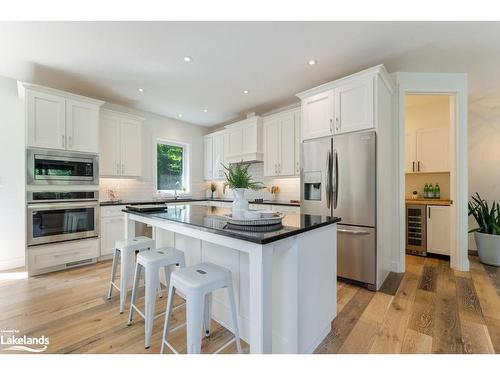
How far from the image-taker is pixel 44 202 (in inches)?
121

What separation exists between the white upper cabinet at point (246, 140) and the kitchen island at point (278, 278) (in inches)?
106

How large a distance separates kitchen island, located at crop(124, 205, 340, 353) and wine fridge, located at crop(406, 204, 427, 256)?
112 inches

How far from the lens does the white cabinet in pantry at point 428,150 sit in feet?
12.8

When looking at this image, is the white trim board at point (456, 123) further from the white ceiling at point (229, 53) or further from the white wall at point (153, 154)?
the white wall at point (153, 154)

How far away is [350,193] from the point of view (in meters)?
2.71

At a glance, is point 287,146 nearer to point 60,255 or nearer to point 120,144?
point 120,144

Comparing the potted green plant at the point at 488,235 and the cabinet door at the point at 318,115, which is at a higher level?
the cabinet door at the point at 318,115

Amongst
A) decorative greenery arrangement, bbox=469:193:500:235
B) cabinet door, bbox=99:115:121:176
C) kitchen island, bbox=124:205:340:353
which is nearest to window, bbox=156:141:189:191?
cabinet door, bbox=99:115:121:176

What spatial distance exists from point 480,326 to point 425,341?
1.98 feet

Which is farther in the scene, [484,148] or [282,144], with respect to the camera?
[282,144]

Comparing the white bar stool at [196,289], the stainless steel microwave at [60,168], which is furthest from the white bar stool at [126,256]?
the stainless steel microwave at [60,168]

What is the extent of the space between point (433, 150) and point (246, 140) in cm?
325

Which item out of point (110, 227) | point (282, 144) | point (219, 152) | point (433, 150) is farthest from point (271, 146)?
point (110, 227)

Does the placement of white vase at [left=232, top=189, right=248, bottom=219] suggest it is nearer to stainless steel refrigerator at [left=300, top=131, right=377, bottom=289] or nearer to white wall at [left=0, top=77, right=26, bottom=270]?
stainless steel refrigerator at [left=300, top=131, right=377, bottom=289]
